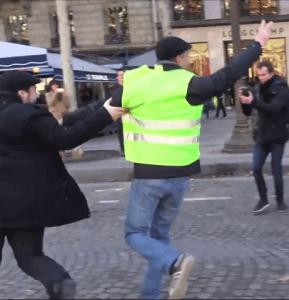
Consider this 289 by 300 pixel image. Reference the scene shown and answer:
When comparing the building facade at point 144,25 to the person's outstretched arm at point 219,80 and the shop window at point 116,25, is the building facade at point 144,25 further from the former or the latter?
the person's outstretched arm at point 219,80

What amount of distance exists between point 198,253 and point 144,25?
1082 inches

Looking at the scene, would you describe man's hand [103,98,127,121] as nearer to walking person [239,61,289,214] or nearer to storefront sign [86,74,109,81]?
walking person [239,61,289,214]

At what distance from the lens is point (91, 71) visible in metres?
19.0

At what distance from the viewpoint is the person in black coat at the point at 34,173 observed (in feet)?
13.2

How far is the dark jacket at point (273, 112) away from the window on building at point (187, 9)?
25.7 m

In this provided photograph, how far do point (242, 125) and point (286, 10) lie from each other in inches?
777

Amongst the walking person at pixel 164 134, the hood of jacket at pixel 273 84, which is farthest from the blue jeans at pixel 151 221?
the hood of jacket at pixel 273 84

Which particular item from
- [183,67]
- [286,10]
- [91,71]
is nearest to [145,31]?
[286,10]

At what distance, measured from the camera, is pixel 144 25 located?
3275cm

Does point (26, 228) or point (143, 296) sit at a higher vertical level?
point (26, 228)

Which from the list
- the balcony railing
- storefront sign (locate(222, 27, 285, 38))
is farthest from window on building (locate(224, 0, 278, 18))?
the balcony railing

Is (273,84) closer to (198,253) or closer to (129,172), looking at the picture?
(198,253)

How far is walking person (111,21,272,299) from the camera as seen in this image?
4.20 meters

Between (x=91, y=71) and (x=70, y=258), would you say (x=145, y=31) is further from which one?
(x=70, y=258)
